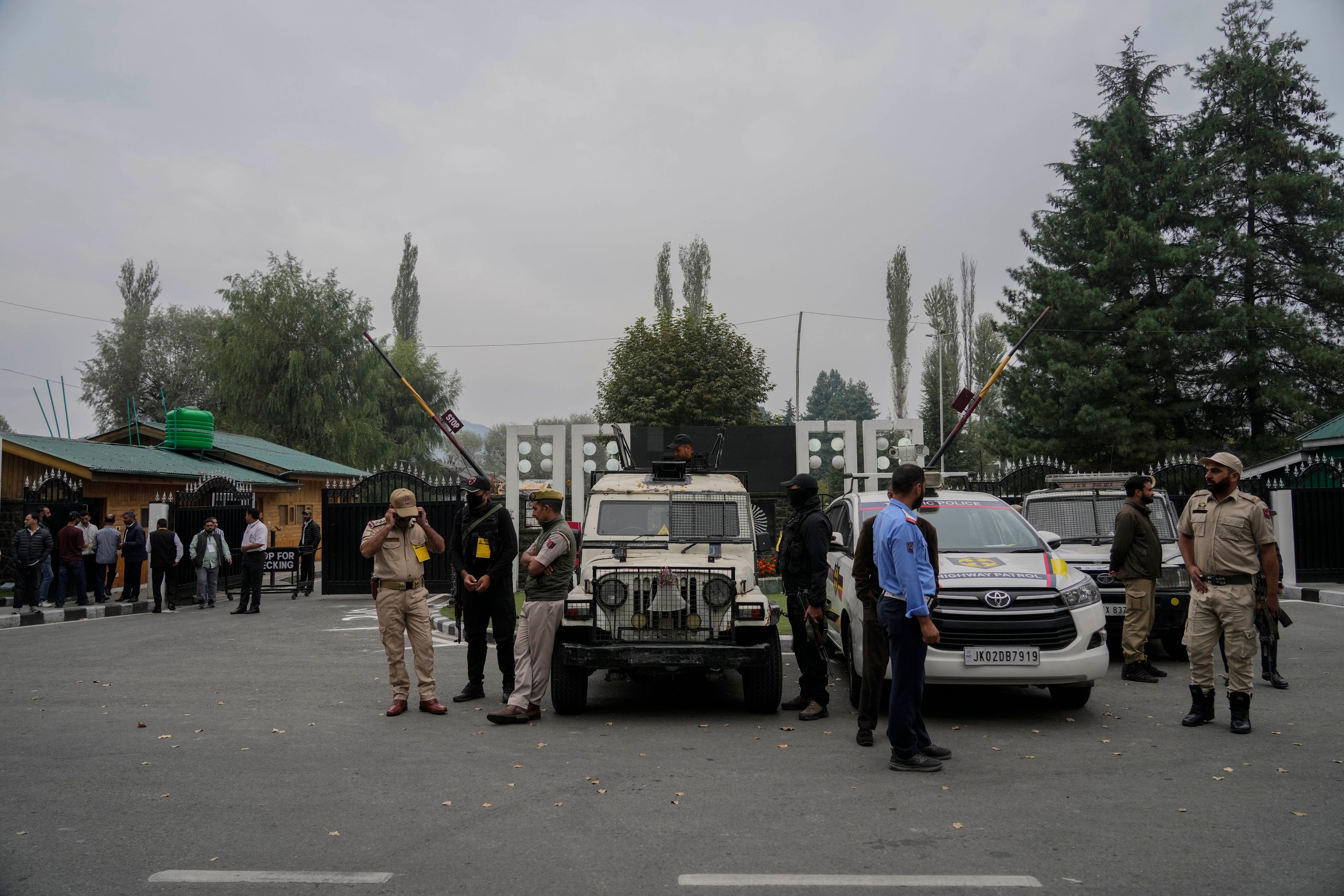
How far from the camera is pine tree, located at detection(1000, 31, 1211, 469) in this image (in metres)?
30.5

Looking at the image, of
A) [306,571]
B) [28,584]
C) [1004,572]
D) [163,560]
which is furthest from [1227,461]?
[306,571]

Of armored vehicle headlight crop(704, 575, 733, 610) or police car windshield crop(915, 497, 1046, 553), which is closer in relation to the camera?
armored vehicle headlight crop(704, 575, 733, 610)

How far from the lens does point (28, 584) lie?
17141 millimetres

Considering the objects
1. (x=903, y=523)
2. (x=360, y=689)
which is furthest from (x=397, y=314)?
(x=903, y=523)

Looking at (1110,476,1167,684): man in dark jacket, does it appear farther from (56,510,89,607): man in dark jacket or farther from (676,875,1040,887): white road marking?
(56,510,89,607): man in dark jacket

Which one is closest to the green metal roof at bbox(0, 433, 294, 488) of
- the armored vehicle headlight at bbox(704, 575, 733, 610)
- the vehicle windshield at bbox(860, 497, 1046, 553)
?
the armored vehicle headlight at bbox(704, 575, 733, 610)

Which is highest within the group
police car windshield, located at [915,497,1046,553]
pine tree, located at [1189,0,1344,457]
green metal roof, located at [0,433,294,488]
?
pine tree, located at [1189,0,1344,457]

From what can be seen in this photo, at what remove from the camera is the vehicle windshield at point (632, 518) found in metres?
9.50

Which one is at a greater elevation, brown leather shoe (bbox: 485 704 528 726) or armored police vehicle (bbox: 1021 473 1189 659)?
armored police vehicle (bbox: 1021 473 1189 659)

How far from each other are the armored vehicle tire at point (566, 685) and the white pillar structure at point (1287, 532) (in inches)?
648

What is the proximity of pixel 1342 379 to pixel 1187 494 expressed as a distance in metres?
13.3

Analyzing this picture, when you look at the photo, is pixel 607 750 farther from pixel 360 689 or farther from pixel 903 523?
pixel 360 689

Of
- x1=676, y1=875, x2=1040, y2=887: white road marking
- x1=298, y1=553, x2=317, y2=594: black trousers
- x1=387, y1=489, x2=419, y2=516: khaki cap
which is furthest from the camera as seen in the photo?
x1=298, y1=553, x2=317, y2=594: black trousers

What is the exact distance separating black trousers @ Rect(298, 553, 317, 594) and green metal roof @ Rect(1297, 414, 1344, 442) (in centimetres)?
2641
